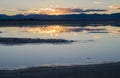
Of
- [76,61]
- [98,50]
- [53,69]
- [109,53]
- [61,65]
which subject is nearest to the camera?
[53,69]

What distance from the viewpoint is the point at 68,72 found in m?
14.1

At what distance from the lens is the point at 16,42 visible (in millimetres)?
27203

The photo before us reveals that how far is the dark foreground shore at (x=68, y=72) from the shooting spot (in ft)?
44.2

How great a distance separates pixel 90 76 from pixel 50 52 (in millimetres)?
8072

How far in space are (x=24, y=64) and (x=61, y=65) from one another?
1.75 m

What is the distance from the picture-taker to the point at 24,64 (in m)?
16.9

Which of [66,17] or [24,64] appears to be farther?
[66,17]

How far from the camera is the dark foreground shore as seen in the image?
13.5 m

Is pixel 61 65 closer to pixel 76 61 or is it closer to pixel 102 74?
pixel 76 61

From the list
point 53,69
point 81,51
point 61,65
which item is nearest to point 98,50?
point 81,51

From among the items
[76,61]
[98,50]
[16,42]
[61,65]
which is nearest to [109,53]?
[98,50]

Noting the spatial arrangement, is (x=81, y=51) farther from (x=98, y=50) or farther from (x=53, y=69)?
(x=53, y=69)

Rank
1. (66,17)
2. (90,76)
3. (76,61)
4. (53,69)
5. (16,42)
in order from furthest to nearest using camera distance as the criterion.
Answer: (66,17)
(16,42)
(76,61)
(53,69)
(90,76)

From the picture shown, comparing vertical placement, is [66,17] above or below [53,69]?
below
